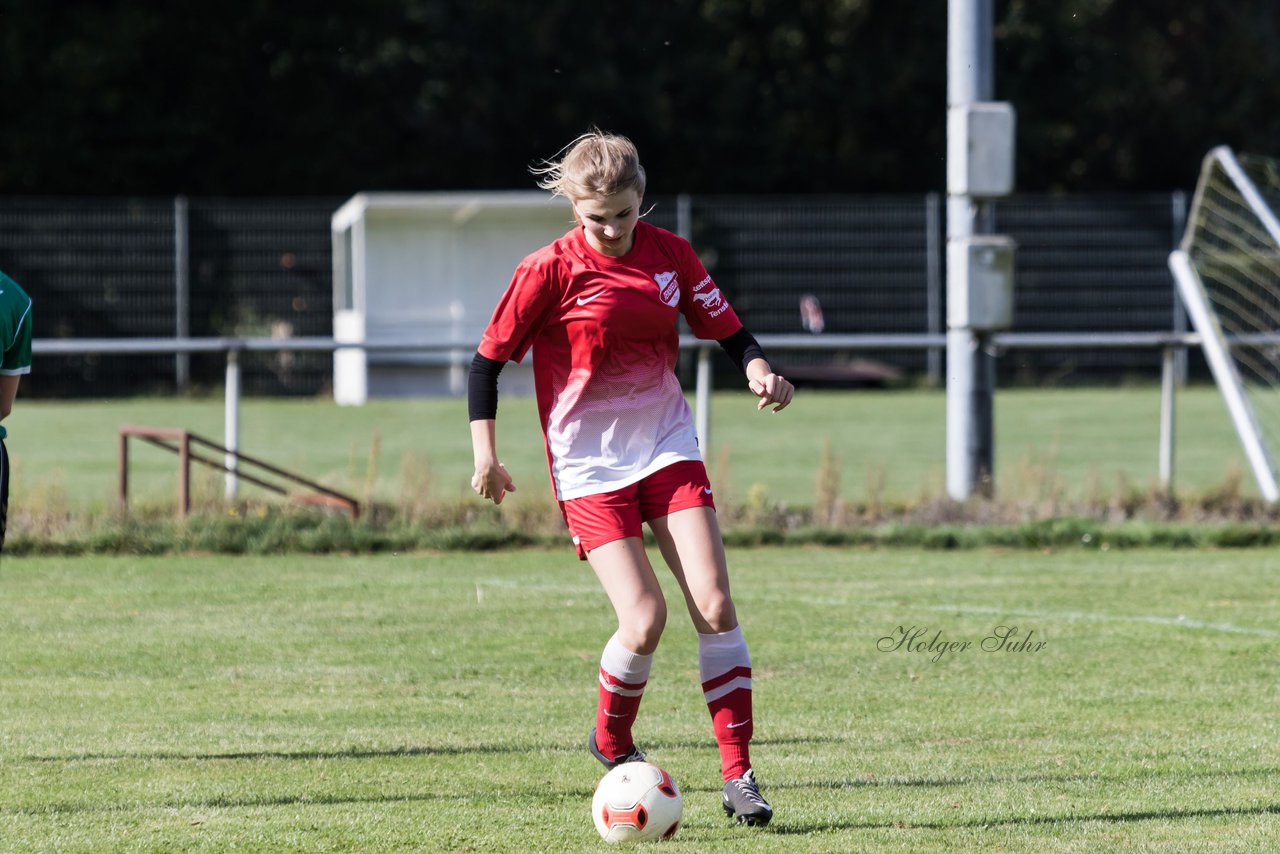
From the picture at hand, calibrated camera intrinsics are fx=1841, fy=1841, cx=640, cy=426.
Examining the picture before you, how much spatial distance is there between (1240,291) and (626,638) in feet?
41.0

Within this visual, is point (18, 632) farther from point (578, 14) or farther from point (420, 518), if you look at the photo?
point (578, 14)

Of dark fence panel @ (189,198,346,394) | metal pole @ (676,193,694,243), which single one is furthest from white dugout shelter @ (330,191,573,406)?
metal pole @ (676,193,694,243)

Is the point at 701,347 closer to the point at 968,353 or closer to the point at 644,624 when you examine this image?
the point at 968,353

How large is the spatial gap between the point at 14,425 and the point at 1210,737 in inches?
701

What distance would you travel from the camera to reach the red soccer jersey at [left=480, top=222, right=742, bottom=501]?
205 inches

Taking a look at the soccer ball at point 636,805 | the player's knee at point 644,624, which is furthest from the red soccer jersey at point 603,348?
the soccer ball at point 636,805

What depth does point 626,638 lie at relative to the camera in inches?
207

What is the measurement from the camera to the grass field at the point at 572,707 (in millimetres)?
5098

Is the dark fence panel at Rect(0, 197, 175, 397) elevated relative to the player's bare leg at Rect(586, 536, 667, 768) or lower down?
elevated

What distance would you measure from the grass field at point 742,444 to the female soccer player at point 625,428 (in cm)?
637

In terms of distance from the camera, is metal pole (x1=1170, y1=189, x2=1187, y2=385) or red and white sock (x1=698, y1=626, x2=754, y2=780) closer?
red and white sock (x1=698, y1=626, x2=754, y2=780)

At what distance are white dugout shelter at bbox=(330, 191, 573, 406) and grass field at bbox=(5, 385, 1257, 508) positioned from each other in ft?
12.0

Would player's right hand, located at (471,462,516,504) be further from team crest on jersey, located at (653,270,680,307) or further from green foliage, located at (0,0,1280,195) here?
green foliage, located at (0,0,1280,195)
